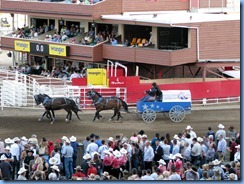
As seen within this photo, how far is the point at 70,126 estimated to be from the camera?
27.5 m

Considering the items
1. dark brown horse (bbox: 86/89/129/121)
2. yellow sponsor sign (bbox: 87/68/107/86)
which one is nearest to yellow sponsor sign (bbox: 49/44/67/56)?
yellow sponsor sign (bbox: 87/68/107/86)

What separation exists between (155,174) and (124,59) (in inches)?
744

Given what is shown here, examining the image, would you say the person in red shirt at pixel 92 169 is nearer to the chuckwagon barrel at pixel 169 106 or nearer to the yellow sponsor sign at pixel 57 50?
the chuckwagon barrel at pixel 169 106

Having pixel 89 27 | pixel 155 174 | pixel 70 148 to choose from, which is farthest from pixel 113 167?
pixel 89 27

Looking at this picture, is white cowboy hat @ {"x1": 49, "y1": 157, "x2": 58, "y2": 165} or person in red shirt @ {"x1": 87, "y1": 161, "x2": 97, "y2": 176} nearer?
person in red shirt @ {"x1": 87, "y1": 161, "x2": 97, "y2": 176}

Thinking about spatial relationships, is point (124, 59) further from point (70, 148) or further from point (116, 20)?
point (70, 148)

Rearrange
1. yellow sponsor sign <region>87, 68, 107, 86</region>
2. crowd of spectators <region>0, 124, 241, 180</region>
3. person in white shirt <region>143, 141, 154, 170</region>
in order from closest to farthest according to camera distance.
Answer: crowd of spectators <region>0, 124, 241, 180</region> < person in white shirt <region>143, 141, 154, 170</region> < yellow sponsor sign <region>87, 68, 107, 86</region>

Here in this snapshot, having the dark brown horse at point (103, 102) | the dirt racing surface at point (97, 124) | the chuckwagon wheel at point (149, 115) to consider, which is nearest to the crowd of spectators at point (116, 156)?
the dirt racing surface at point (97, 124)

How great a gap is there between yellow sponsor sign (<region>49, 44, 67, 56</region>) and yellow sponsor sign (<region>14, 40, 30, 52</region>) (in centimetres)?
197

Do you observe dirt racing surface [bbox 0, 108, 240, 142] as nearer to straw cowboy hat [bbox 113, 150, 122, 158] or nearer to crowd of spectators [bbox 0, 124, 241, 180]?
crowd of spectators [bbox 0, 124, 241, 180]

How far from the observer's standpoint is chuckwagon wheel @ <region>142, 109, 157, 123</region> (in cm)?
2739

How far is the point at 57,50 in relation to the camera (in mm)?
38562

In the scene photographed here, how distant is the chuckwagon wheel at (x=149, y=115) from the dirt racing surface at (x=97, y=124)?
0.17m

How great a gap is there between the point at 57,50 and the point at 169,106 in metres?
12.5
